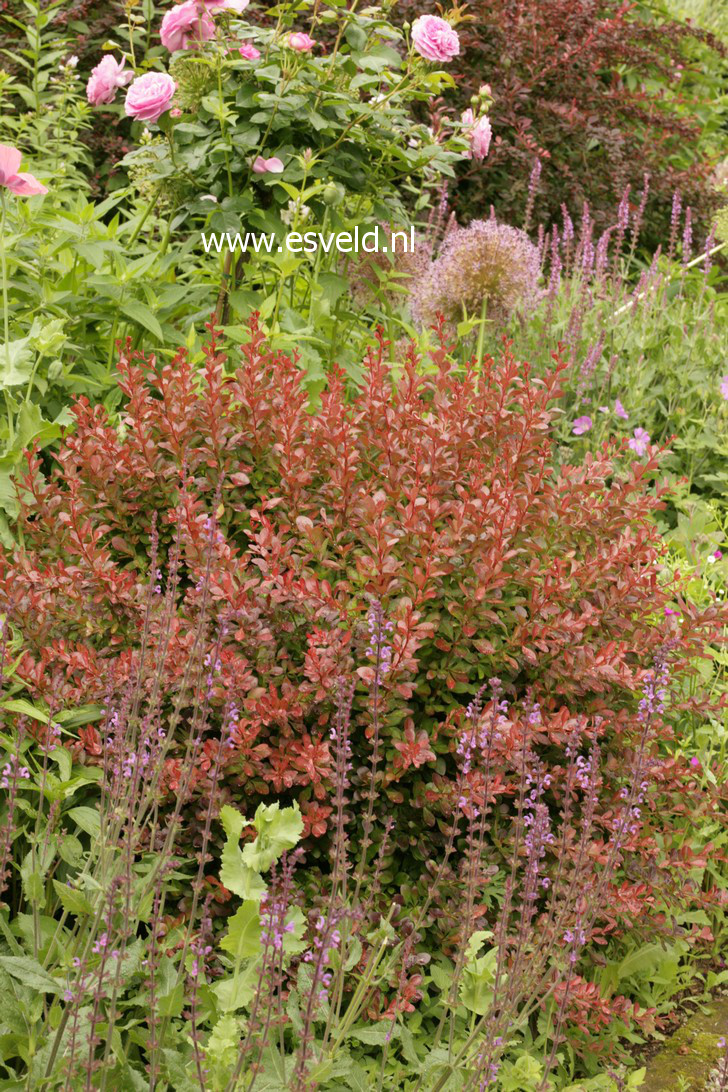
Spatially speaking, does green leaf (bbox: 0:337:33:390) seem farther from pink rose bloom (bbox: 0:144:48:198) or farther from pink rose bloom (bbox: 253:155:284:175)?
pink rose bloom (bbox: 253:155:284:175)

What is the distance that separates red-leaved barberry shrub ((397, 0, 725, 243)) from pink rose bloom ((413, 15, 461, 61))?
316 centimetres

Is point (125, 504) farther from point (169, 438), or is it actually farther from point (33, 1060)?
point (33, 1060)

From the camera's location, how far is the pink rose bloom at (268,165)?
346 cm

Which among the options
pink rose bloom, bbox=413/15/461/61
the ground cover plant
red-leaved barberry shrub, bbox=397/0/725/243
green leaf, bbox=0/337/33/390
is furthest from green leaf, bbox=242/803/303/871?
red-leaved barberry shrub, bbox=397/0/725/243

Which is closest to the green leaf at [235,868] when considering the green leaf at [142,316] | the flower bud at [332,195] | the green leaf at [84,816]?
the green leaf at [84,816]

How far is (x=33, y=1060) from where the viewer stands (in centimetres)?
190

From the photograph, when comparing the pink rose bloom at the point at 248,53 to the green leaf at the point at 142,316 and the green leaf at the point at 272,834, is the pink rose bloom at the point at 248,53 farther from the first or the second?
the green leaf at the point at 272,834

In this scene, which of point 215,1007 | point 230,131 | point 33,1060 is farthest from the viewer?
point 230,131

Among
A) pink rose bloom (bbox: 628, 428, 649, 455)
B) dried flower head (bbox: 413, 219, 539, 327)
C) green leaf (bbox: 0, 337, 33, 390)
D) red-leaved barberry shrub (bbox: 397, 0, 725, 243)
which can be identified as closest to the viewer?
green leaf (bbox: 0, 337, 33, 390)

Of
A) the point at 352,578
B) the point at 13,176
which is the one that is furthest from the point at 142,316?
the point at 352,578

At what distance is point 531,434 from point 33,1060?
1.73 m

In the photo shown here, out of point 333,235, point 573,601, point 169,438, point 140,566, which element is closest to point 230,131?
point 333,235

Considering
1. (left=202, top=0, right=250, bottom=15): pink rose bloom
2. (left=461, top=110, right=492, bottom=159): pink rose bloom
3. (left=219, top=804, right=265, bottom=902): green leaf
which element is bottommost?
(left=219, top=804, right=265, bottom=902): green leaf

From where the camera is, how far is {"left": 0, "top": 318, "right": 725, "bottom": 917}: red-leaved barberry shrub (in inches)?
92.4
